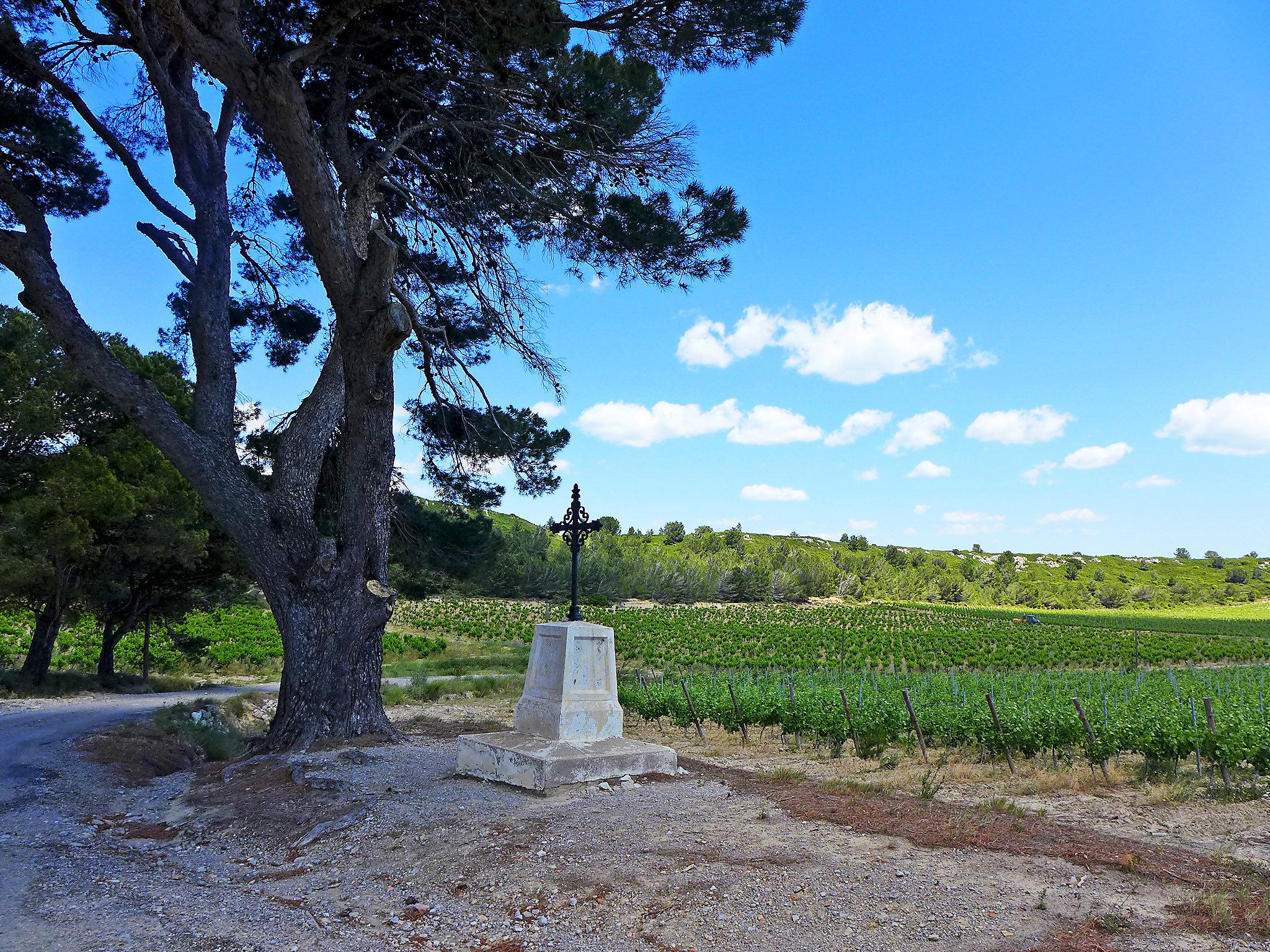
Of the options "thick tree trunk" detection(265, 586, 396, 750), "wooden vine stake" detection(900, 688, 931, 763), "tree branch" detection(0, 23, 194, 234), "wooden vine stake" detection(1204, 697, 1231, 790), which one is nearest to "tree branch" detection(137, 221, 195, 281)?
"tree branch" detection(0, 23, 194, 234)

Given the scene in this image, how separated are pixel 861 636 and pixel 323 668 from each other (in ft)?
148

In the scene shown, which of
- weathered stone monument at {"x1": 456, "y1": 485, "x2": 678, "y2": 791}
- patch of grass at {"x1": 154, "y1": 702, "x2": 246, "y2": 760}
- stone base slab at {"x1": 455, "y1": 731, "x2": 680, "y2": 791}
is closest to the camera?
stone base slab at {"x1": 455, "y1": 731, "x2": 680, "y2": 791}

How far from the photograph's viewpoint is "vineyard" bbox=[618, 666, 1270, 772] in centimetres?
1037

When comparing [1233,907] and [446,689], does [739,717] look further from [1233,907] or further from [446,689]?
[1233,907]

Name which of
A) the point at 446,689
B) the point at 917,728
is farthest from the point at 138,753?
the point at 446,689

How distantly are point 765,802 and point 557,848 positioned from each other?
7.27ft

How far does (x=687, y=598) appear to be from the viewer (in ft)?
263

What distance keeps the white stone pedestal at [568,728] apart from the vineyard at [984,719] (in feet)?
18.9

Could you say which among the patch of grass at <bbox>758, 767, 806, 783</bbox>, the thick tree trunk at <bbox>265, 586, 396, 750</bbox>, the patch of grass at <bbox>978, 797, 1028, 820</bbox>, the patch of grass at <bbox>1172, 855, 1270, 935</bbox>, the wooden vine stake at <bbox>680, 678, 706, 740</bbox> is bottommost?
the wooden vine stake at <bbox>680, 678, 706, 740</bbox>

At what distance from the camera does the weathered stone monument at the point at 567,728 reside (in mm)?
7213

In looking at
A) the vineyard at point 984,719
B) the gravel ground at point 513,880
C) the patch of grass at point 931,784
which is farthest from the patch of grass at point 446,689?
the gravel ground at point 513,880

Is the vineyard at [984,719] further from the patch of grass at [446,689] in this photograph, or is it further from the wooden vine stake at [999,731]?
the patch of grass at [446,689]

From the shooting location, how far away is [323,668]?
9.26m

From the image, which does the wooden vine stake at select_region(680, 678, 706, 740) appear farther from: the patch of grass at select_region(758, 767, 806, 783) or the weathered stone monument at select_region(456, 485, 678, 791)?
the weathered stone monument at select_region(456, 485, 678, 791)
